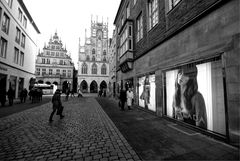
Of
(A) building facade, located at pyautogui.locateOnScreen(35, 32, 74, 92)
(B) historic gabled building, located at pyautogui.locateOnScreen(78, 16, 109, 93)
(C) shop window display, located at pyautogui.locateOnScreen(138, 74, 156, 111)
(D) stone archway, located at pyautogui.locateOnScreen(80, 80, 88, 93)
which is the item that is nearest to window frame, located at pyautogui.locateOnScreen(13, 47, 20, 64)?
(C) shop window display, located at pyautogui.locateOnScreen(138, 74, 156, 111)

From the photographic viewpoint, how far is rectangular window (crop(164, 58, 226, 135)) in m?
4.25

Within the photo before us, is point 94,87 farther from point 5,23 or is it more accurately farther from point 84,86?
point 5,23

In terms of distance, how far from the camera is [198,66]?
5020mm

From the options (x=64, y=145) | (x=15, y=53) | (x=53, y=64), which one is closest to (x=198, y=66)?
(x=64, y=145)

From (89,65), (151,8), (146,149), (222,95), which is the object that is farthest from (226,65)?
(89,65)

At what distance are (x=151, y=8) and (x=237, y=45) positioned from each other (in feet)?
25.7

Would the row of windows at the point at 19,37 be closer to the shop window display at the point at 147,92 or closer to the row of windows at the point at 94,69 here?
the shop window display at the point at 147,92

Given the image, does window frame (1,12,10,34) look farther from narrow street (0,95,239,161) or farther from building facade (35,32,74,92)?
building facade (35,32,74,92)

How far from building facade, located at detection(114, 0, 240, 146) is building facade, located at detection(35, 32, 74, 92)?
4918cm

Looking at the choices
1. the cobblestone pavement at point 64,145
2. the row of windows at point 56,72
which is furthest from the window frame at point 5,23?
the row of windows at point 56,72

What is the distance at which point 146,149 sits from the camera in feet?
11.6

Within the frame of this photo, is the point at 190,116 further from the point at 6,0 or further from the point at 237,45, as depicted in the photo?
the point at 6,0

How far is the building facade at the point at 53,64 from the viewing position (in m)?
50.2

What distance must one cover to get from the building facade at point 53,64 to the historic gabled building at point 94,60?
6.57 m
